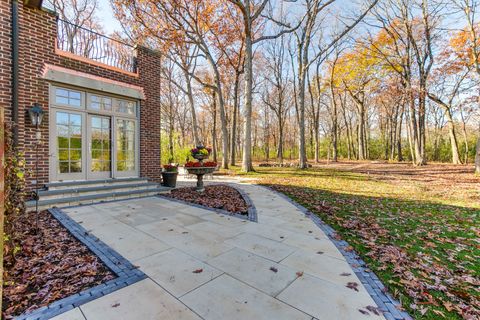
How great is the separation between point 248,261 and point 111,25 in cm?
1599

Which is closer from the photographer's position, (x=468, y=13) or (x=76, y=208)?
(x=76, y=208)

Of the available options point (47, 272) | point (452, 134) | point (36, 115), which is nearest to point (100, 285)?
point (47, 272)

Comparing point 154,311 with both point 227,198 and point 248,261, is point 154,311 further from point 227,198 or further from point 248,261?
point 227,198

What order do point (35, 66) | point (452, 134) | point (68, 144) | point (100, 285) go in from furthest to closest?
point (452, 134), point (68, 144), point (35, 66), point (100, 285)

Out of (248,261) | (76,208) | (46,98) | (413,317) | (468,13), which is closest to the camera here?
(413,317)

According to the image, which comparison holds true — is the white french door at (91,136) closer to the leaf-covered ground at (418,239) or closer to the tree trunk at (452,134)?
the leaf-covered ground at (418,239)

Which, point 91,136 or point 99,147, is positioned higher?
point 91,136

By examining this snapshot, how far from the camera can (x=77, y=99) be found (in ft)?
18.6

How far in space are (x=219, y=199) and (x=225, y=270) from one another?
11.6 feet

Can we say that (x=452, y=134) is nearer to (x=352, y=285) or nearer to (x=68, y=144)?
(x=352, y=285)

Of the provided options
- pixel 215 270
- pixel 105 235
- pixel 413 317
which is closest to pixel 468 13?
pixel 413 317

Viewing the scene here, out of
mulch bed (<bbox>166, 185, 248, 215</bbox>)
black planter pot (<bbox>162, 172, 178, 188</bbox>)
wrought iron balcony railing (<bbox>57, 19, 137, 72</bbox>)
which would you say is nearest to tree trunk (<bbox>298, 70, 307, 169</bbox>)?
mulch bed (<bbox>166, 185, 248, 215</bbox>)

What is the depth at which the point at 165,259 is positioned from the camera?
2.58 m

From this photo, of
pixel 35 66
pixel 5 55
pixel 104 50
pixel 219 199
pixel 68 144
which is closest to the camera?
pixel 5 55
